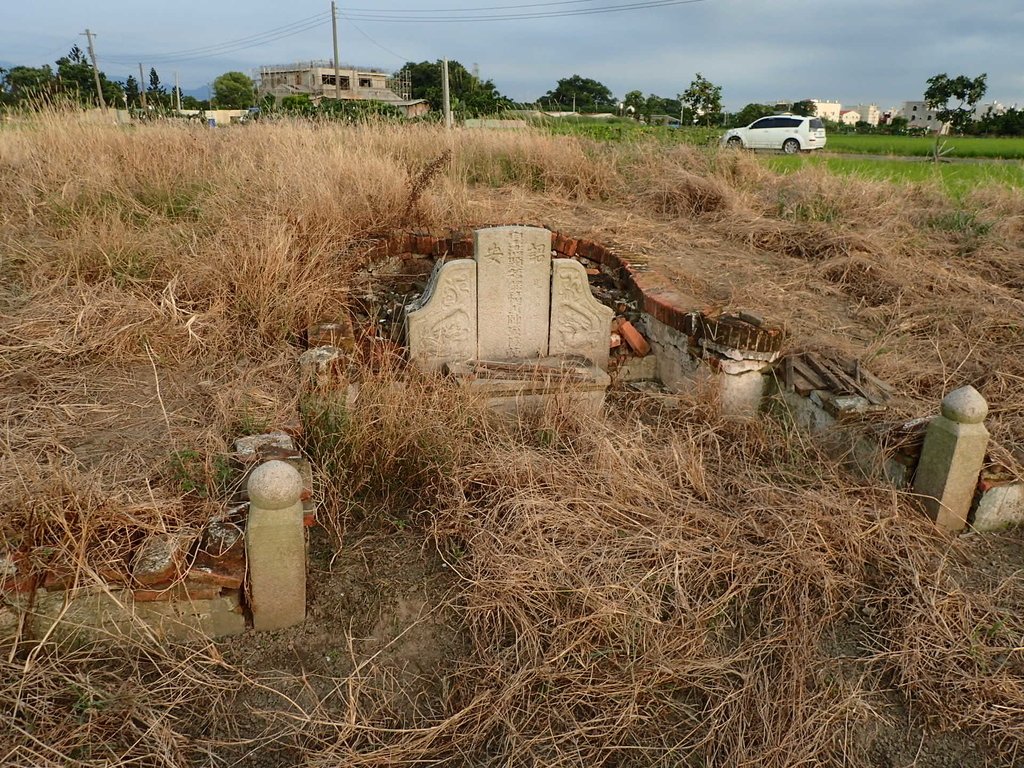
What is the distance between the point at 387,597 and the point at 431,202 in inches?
177

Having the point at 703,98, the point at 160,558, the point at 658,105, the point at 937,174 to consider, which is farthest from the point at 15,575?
the point at 658,105

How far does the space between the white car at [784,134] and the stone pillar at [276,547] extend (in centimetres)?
2187

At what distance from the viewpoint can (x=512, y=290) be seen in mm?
4551

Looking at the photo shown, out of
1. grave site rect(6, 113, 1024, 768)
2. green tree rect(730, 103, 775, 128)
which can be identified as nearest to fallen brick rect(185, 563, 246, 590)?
grave site rect(6, 113, 1024, 768)

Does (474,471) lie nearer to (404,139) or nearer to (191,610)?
(191,610)

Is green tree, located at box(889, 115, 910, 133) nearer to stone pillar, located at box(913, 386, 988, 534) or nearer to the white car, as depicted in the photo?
the white car

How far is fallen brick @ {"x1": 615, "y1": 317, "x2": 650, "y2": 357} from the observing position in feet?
16.5

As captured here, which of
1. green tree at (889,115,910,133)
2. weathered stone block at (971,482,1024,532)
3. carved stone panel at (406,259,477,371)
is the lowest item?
weathered stone block at (971,482,1024,532)

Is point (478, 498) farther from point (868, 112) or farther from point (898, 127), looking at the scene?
point (868, 112)

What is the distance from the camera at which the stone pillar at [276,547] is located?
7.20 ft

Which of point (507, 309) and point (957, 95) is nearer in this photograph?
point (507, 309)

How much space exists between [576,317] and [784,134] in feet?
65.9

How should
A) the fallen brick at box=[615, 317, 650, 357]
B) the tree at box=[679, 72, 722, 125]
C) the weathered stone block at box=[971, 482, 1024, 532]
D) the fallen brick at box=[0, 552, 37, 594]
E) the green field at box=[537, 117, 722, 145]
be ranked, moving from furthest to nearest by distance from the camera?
the tree at box=[679, 72, 722, 125], the green field at box=[537, 117, 722, 145], the fallen brick at box=[615, 317, 650, 357], the weathered stone block at box=[971, 482, 1024, 532], the fallen brick at box=[0, 552, 37, 594]

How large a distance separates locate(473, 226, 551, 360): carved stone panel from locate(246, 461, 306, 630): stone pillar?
2456 millimetres
